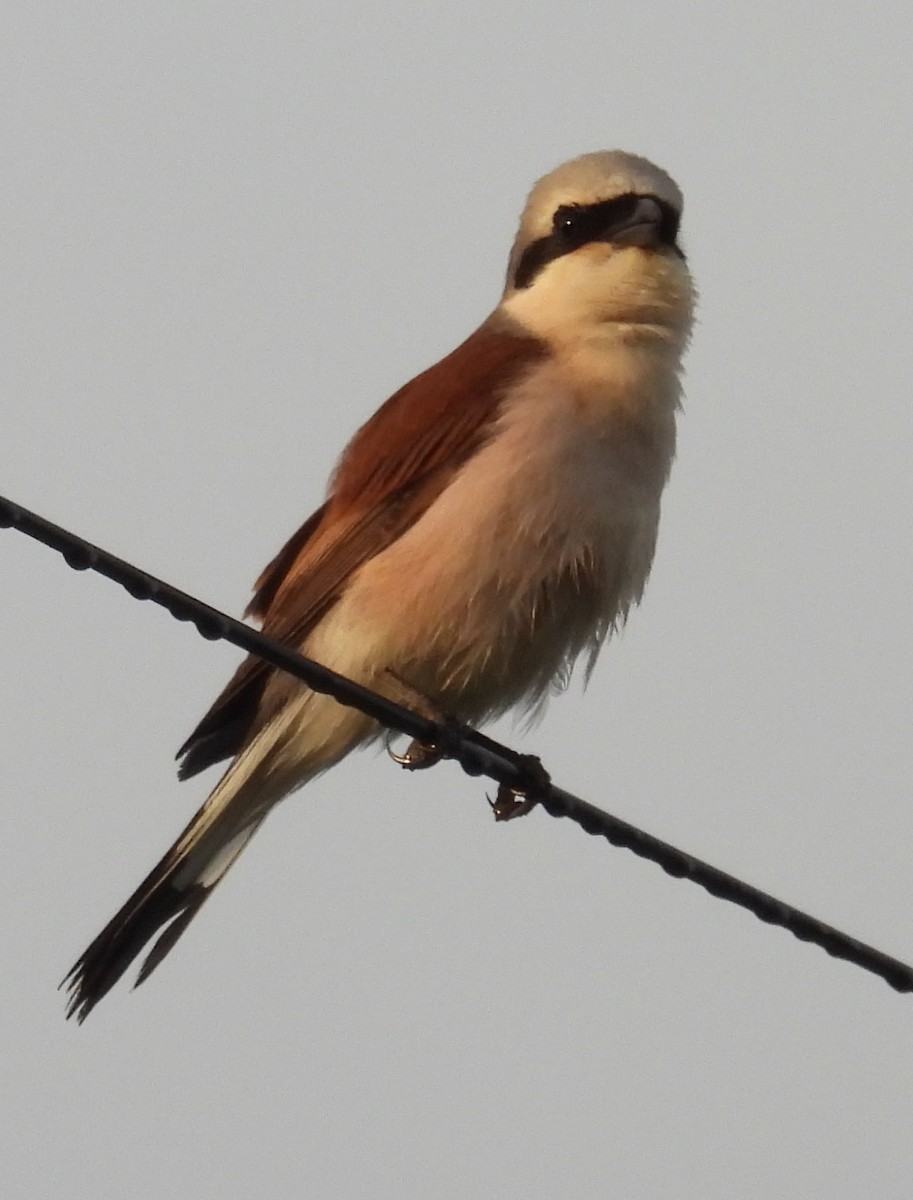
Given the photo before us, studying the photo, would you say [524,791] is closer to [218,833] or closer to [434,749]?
[434,749]

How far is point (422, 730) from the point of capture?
11.0ft

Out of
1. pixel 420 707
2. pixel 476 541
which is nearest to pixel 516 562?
pixel 476 541

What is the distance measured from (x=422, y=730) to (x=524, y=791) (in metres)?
0.87

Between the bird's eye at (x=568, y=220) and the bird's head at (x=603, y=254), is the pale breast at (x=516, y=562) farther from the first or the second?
the bird's eye at (x=568, y=220)

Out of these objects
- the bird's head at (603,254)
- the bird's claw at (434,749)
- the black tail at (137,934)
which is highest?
the bird's head at (603,254)

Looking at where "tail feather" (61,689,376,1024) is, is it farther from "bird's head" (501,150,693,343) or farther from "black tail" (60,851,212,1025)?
"bird's head" (501,150,693,343)

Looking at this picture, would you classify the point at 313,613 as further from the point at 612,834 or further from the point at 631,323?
the point at 612,834

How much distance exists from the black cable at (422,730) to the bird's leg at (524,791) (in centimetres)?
34

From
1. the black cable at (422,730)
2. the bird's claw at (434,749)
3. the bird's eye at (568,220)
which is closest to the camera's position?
the black cable at (422,730)

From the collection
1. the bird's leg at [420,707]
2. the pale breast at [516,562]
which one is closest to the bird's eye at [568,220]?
the pale breast at [516,562]

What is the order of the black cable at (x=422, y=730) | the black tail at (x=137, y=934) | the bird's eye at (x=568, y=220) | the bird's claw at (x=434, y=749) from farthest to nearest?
the bird's eye at (x=568, y=220) → the black tail at (x=137, y=934) → the bird's claw at (x=434, y=749) → the black cable at (x=422, y=730)

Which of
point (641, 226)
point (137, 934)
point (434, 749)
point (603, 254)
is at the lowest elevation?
point (137, 934)

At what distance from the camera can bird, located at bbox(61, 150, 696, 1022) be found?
4051 mm

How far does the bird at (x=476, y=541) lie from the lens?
4051 millimetres
